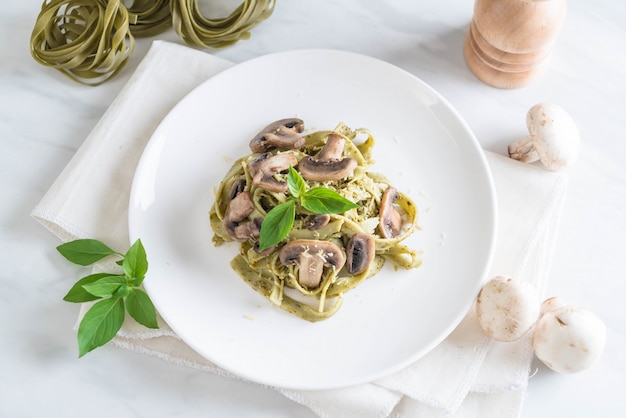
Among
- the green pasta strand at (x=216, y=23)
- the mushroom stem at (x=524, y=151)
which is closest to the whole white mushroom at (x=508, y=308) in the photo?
the mushroom stem at (x=524, y=151)

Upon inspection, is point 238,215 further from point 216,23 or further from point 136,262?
point 216,23

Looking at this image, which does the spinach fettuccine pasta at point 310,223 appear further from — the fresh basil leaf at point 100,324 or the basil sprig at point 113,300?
the fresh basil leaf at point 100,324

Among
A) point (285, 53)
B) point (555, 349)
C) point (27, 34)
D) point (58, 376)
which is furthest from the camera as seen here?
point (27, 34)

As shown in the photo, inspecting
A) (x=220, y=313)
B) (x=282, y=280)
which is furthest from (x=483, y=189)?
(x=220, y=313)

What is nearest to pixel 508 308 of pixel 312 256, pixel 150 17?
pixel 312 256

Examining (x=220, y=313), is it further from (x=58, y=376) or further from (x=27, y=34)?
(x=27, y=34)

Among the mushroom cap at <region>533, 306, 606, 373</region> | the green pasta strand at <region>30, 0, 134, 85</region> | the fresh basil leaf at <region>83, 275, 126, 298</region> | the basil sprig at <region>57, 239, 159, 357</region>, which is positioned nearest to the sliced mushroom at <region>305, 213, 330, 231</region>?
the basil sprig at <region>57, 239, 159, 357</region>

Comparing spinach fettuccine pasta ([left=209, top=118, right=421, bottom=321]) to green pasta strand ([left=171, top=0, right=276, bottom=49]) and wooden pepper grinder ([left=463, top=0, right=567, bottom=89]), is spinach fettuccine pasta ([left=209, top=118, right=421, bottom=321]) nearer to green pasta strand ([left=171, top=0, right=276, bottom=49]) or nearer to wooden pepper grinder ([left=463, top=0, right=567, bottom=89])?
green pasta strand ([left=171, top=0, right=276, bottom=49])
